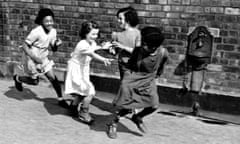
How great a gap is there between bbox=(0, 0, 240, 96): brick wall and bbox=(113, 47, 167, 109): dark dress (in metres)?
1.32

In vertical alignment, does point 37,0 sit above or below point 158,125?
above

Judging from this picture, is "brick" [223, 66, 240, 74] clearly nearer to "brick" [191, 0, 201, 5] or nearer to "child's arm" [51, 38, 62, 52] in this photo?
"brick" [191, 0, 201, 5]

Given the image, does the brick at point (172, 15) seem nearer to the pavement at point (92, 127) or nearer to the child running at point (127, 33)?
the child running at point (127, 33)

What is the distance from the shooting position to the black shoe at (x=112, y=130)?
4.85 m

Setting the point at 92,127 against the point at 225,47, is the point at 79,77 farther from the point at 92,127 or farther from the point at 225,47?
the point at 225,47

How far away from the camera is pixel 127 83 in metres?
4.71

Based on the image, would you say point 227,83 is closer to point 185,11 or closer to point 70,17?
point 185,11

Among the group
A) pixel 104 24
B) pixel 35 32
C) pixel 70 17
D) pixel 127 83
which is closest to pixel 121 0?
pixel 104 24

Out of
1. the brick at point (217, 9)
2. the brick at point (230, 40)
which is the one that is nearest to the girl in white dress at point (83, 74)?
the brick at point (217, 9)

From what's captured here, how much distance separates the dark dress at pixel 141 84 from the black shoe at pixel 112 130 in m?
0.36

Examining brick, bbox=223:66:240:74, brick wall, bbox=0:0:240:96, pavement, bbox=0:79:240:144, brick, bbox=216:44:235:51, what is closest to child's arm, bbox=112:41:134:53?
pavement, bbox=0:79:240:144

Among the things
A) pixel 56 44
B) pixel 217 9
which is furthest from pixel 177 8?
pixel 56 44

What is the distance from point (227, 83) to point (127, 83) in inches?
73.9

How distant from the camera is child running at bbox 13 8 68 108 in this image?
18.8ft
